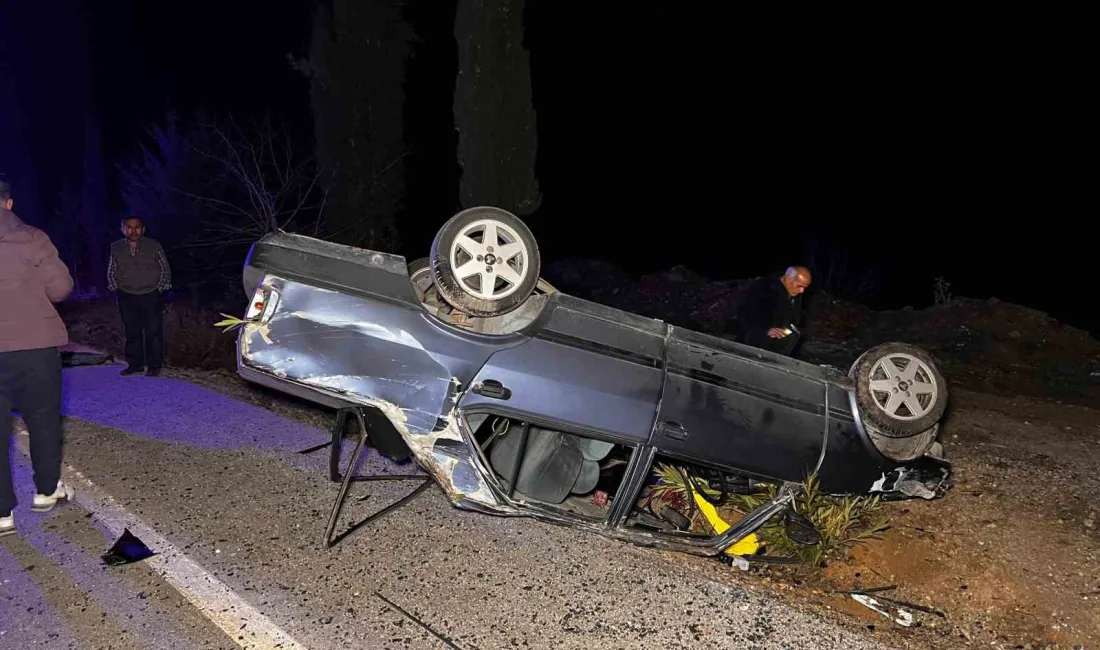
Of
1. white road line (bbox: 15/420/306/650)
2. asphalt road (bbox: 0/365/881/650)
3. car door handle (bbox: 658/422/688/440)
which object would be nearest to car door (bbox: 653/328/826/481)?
car door handle (bbox: 658/422/688/440)

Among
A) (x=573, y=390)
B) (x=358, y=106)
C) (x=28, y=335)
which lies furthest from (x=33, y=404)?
(x=358, y=106)

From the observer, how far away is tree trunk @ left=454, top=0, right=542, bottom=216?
8.33m

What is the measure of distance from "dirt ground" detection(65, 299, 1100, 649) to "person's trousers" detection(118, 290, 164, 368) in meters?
0.39

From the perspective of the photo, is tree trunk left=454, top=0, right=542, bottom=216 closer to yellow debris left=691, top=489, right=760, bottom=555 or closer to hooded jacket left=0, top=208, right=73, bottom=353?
hooded jacket left=0, top=208, right=73, bottom=353

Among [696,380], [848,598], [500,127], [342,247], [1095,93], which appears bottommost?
[848,598]

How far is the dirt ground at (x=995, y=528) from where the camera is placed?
3357 millimetres

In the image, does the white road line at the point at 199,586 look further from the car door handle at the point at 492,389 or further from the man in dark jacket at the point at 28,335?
the car door handle at the point at 492,389

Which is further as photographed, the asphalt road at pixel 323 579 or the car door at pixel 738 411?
the car door at pixel 738 411

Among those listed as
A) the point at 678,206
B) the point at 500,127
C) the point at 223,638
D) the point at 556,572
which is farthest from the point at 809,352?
the point at 678,206

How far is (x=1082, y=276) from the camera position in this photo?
54.1 ft

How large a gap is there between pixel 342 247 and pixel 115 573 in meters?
1.95

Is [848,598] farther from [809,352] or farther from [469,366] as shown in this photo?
[809,352]

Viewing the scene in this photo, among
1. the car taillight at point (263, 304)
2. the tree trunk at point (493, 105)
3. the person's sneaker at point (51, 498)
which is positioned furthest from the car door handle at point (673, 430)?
the tree trunk at point (493, 105)

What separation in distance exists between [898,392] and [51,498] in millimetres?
4817
